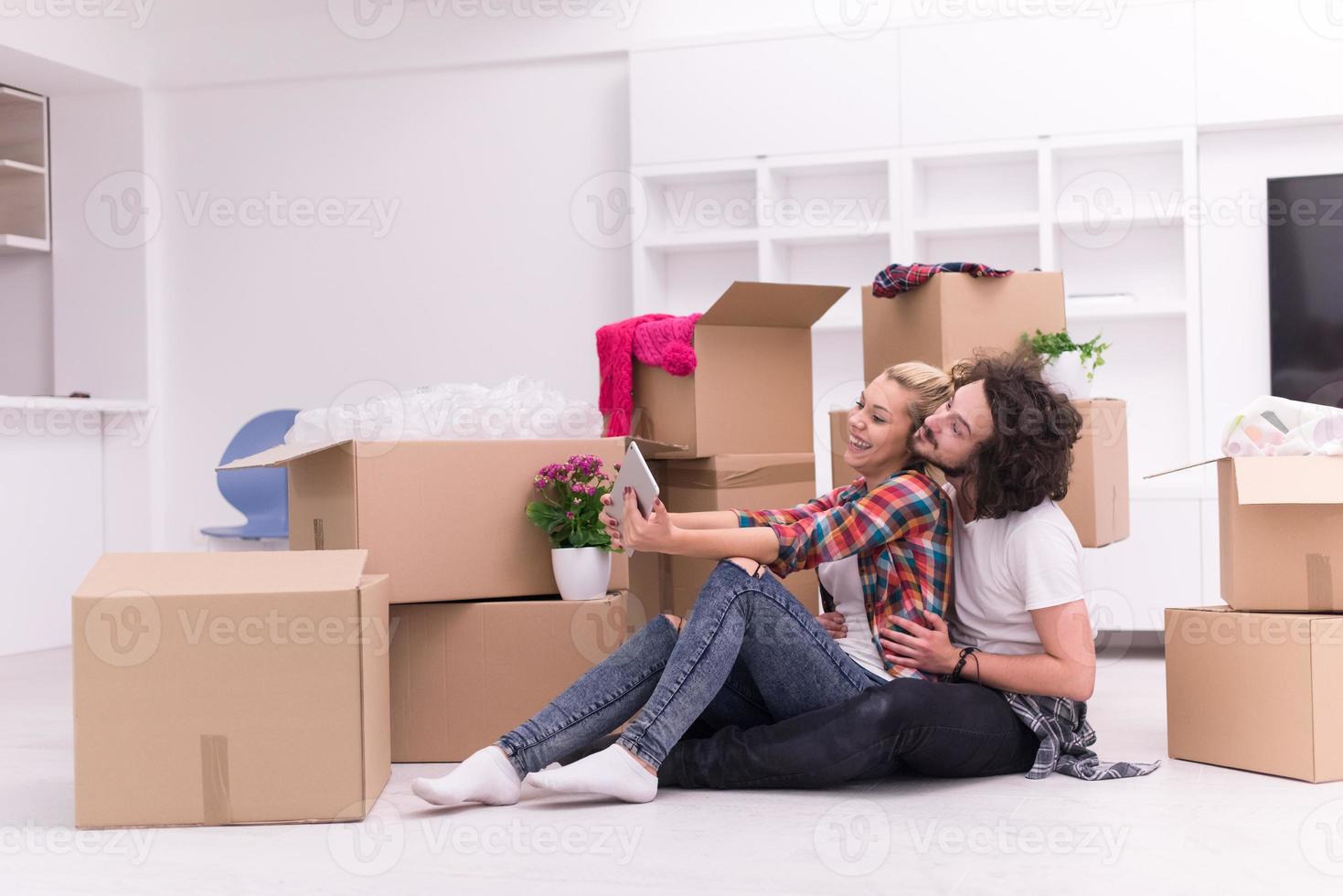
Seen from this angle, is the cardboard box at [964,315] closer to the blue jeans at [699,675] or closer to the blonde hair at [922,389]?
the blonde hair at [922,389]

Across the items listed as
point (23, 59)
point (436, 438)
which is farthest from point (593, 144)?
point (436, 438)

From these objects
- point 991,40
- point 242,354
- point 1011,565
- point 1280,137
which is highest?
point 991,40

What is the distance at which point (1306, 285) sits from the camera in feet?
12.6

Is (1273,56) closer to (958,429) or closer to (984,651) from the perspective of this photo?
(958,429)

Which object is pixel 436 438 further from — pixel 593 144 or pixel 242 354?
pixel 242 354

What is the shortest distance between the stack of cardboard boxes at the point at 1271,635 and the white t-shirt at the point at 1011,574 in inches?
13.1

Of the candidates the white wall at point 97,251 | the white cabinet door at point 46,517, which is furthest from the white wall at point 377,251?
the white cabinet door at point 46,517

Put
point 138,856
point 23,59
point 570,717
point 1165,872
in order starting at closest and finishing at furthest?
point 1165,872
point 138,856
point 570,717
point 23,59

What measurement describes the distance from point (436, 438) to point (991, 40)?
2444mm

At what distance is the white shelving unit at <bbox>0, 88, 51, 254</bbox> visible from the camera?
489 centimetres

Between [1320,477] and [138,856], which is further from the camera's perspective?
[1320,477]

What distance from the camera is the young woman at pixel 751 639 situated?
6.46 feet

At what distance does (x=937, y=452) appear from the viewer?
207 centimetres

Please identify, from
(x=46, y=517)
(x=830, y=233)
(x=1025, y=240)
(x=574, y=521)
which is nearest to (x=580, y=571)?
(x=574, y=521)
